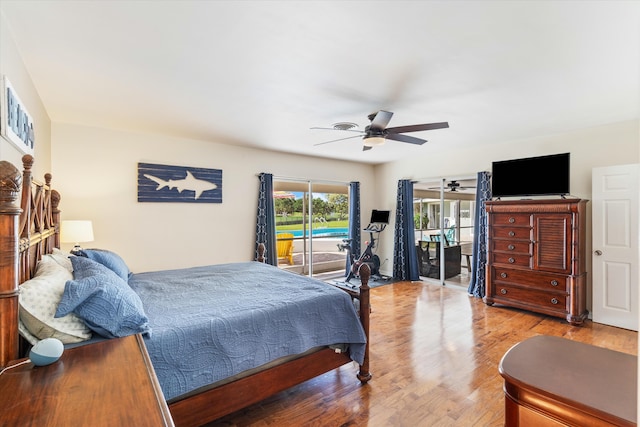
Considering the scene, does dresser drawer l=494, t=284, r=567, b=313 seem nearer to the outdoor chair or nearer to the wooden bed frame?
the wooden bed frame

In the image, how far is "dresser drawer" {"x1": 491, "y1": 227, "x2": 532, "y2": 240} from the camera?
425 cm

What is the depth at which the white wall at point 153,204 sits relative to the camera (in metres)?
3.82

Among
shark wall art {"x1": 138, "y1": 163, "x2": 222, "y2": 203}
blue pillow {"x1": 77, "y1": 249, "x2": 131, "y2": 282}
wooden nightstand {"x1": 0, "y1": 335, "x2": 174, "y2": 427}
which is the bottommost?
wooden nightstand {"x1": 0, "y1": 335, "x2": 174, "y2": 427}

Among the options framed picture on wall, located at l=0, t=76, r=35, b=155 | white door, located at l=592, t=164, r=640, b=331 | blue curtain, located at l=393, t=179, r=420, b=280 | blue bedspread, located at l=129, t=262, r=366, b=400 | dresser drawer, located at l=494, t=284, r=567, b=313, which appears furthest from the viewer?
blue curtain, located at l=393, t=179, r=420, b=280

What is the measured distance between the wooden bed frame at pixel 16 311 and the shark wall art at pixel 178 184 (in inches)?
46.5

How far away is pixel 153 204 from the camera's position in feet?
14.2

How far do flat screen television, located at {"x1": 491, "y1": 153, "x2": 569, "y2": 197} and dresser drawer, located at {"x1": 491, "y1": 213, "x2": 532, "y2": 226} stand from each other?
1.02 ft

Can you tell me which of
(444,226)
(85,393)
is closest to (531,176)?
(444,226)

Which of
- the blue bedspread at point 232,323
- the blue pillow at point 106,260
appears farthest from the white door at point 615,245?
the blue pillow at point 106,260

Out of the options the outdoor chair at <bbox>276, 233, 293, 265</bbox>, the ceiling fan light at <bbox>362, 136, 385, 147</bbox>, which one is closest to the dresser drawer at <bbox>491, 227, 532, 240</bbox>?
the ceiling fan light at <bbox>362, 136, 385, 147</bbox>

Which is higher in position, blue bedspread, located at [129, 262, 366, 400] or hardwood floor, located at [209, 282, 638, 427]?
blue bedspread, located at [129, 262, 366, 400]

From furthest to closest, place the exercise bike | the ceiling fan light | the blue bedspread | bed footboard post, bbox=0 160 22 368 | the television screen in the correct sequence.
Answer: the television screen → the exercise bike → the ceiling fan light → the blue bedspread → bed footboard post, bbox=0 160 22 368

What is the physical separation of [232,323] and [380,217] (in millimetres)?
5070

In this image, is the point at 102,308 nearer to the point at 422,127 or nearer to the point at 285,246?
the point at 422,127
